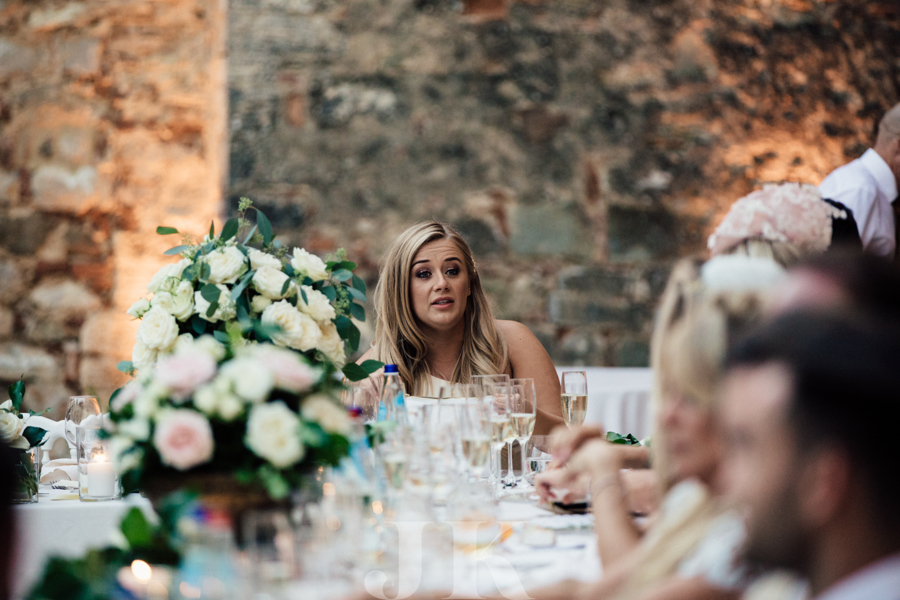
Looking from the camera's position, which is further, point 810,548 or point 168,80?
point 168,80

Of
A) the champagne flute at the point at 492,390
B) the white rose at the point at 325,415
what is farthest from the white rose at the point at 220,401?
the champagne flute at the point at 492,390

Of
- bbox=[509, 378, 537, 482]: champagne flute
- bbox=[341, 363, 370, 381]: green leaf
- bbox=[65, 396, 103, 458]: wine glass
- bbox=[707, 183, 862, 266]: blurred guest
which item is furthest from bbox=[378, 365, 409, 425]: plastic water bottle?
bbox=[707, 183, 862, 266]: blurred guest

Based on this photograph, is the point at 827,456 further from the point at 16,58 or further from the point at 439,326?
the point at 16,58

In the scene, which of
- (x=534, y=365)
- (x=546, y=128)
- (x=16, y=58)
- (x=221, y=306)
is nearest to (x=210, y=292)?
(x=221, y=306)

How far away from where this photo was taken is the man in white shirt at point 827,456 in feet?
2.26

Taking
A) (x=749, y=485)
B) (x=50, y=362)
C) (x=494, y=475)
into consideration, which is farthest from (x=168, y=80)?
(x=749, y=485)

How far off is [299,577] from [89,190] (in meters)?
3.88

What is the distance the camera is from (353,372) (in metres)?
1.89

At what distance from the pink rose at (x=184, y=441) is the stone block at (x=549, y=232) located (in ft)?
10.4

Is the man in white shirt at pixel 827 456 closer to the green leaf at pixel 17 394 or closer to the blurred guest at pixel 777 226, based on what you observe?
the blurred guest at pixel 777 226

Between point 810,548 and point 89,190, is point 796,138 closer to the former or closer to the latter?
point 89,190

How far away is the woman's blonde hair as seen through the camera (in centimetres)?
303

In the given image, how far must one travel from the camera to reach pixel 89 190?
169 inches

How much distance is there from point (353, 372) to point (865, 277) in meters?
1.31
